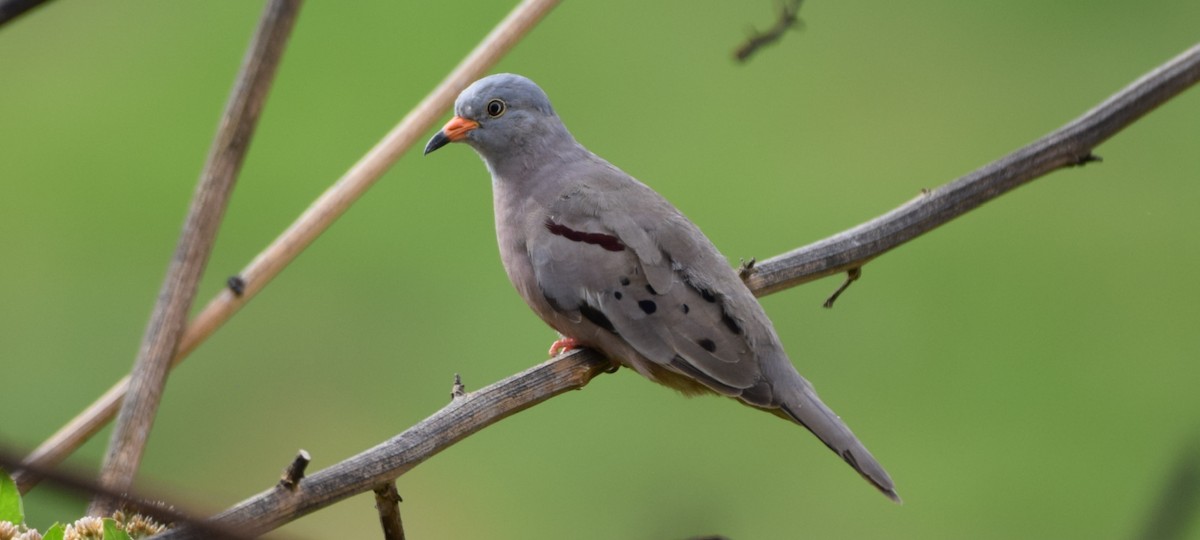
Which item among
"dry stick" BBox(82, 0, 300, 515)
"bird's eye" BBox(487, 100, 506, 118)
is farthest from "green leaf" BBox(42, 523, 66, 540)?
"bird's eye" BBox(487, 100, 506, 118)

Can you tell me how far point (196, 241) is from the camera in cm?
161

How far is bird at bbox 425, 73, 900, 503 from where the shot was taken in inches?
66.7

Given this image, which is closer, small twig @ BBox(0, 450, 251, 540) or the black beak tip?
small twig @ BBox(0, 450, 251, 540)

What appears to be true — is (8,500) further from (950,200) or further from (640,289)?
(950,200)

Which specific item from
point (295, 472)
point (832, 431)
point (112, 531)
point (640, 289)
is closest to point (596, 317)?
point (640, 289)

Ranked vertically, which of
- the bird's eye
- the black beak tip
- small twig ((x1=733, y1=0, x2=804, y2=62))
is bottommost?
small twig ((x1=733, y1=0, x2=804, y2=62))

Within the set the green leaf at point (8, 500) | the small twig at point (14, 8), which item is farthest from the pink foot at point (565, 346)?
the small twig at point (14, 8)

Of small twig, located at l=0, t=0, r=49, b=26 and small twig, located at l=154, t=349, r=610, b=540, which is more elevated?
small twig, located at l=0, t=0, r=49, b=26

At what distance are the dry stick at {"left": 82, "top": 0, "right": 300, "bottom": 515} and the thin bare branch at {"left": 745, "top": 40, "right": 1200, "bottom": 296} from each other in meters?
0.78

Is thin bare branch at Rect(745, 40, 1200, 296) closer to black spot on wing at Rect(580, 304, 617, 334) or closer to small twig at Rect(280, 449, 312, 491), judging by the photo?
black spot on wing at Rect(580, 304, 617, 334)

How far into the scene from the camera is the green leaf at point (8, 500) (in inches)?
43.4

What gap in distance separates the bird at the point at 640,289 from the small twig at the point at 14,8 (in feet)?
3.40

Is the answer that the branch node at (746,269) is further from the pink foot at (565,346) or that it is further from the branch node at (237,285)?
the branch node at (237,285)

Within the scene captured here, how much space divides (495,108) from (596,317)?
465 mm
